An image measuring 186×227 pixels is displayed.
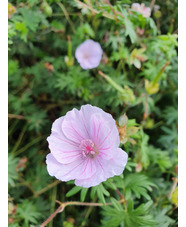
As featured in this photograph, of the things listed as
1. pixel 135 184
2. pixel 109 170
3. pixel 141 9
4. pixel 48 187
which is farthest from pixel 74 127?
pixel 141 9

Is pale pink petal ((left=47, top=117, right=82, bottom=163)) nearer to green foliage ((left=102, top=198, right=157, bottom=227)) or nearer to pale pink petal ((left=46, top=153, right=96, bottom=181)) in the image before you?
pale pink petal ((left=46, top=153, right=96, bottom=181))

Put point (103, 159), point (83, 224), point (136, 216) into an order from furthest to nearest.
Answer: point (83, 224) → point (136, 216) → point (103, 159)

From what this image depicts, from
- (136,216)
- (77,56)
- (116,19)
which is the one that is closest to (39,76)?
(77,56)

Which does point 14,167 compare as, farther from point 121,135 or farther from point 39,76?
point 121,135

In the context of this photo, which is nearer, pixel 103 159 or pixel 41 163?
pixel 103 159

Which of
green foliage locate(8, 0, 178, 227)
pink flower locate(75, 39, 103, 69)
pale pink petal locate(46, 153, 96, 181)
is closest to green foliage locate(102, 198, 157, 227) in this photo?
green foliage locate(8, 0, 178, 227)

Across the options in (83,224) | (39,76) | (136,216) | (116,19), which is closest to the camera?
(136,216)

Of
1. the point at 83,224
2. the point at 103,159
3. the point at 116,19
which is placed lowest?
the point at 83,224

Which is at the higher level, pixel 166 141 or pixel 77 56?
pixel 77 56
